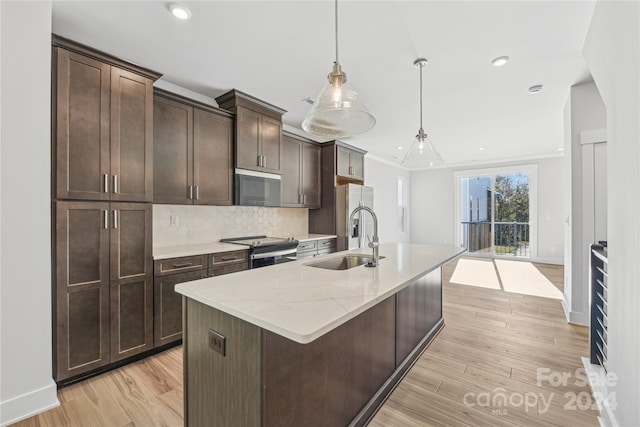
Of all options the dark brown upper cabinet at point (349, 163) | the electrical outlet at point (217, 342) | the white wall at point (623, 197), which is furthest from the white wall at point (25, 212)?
the dark brown upper cabinet at point (349, 163)

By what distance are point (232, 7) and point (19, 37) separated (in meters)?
1.29

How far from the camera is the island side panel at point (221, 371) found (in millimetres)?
1075

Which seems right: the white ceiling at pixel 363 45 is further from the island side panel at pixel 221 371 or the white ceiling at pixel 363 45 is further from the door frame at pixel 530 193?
the door frame at pixel 530 193

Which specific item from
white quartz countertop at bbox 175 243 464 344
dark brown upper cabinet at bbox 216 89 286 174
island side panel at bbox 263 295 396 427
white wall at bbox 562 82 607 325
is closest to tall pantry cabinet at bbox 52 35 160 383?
dark brown upper cabinet at bbox 216 89 286 174

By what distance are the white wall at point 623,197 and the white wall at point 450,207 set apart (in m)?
6.00

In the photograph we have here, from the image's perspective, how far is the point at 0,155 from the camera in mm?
1618

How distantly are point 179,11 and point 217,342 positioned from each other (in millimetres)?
2119

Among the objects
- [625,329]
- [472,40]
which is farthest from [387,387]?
[472,40]

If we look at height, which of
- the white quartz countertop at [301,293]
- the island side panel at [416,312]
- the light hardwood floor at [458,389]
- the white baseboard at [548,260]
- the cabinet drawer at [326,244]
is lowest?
the light hardwood floor at [458,389]

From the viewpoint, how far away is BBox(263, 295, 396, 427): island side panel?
1.10 metres

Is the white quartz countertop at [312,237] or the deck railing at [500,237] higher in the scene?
the white quartz countertop at [312,237]

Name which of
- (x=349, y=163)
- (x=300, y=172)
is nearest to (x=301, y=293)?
(x=300, y=172)

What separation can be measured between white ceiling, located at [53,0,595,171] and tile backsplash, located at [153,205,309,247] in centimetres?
138

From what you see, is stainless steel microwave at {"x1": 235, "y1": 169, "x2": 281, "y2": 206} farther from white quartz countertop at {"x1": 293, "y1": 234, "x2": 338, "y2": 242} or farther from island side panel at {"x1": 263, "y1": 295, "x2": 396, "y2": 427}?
island side panel at {"x1": 263, "y1": 295, "x2": 396, "y2": 427}
